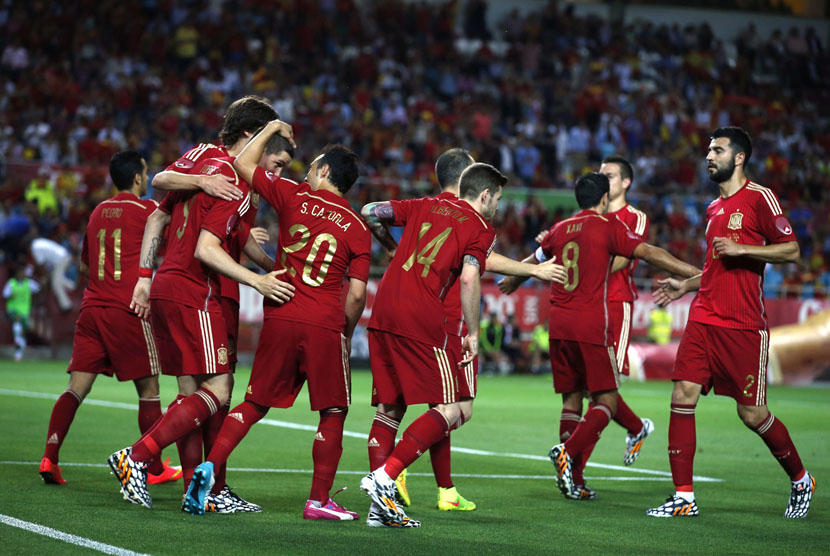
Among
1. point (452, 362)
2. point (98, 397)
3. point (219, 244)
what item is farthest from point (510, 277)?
point (98, 397)

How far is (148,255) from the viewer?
772 centimetres

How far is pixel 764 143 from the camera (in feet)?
120

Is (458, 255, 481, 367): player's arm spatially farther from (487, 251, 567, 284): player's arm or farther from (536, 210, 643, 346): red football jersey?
(536, 210, 643, 346): red football jersey

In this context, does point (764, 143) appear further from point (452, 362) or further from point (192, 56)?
point (452, 362)

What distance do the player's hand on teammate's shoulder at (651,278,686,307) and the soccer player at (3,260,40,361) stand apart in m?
17.0

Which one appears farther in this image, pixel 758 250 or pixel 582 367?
pixel 582 367

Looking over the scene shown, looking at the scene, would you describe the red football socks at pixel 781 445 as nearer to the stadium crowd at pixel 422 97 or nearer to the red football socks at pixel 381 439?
the red football socks at pixel 381 439

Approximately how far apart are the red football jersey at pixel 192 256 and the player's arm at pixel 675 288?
130 inches

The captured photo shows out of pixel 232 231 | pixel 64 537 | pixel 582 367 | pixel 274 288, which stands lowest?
pixel 64 537

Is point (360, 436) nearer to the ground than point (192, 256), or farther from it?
nearer to the ground

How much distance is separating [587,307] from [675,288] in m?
0.68

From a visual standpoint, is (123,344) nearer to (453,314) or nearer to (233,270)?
(233,270)

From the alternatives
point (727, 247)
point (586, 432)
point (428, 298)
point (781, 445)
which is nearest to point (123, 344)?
point (428, 298)

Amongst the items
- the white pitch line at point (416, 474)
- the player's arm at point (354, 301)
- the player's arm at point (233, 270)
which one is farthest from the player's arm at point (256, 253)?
the white pitch line at point (416, 474)
